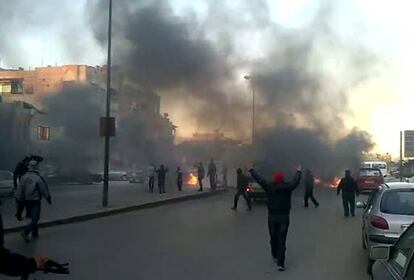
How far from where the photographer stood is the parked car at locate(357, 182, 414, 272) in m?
7.33

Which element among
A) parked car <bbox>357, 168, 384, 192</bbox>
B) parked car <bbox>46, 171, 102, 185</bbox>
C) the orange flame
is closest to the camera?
parked car <bbox>357, 168, 384, 192</bbox>

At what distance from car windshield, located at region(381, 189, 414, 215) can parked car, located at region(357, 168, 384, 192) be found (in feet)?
67.2

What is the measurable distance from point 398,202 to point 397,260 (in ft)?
14.7

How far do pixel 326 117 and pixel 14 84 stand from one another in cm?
2435

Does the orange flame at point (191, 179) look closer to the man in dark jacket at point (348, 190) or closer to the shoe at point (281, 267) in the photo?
the man in dark jacket at point (348, 190)

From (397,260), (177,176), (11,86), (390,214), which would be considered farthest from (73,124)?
(397,260)

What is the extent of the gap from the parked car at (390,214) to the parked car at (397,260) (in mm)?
3193

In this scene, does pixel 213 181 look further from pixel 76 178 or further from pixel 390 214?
pixel 390 214

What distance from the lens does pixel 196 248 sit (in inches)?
378

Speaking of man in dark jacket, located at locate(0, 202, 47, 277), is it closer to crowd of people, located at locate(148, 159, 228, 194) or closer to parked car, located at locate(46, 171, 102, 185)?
crowd of people, located at locate(148, 159, 228, 194)

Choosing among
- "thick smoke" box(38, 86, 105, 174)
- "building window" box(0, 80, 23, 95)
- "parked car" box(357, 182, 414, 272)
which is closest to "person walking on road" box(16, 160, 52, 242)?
"parked car" box(357, 182, 414, 272)

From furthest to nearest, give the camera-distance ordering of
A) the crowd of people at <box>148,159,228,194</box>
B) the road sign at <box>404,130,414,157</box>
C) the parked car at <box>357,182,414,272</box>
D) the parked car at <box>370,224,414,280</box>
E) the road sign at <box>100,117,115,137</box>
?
1. the road sign at <box>404,130,414,157</box>
2. the crowd of people at <box>148,159,228,194</box>
3. the road sign at <box>100,117,115,137</box>
4. the parked car at <box>357,182,414,272</box>
5. the parked car at <box>370,224,414,280</box>

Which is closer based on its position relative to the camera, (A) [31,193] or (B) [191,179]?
(A) [31,193]

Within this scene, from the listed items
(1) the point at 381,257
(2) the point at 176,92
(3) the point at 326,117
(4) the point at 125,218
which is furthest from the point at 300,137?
(1) the point at 381,257
